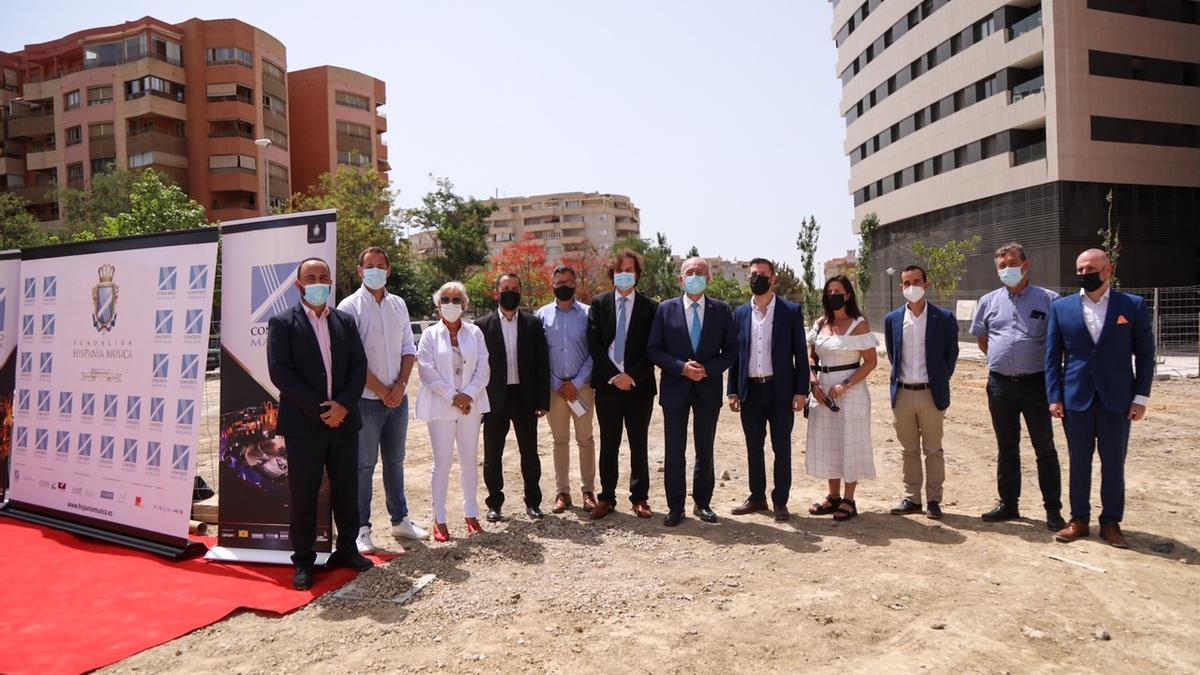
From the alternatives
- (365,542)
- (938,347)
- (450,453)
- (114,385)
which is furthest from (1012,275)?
(114,385)

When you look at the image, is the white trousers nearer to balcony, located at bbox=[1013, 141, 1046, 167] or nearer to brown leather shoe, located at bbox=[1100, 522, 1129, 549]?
brown leather shoe, located at bbox=[1100, 522, 1129, 549]

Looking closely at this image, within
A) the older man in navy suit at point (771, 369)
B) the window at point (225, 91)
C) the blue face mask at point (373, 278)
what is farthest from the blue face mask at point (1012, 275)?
the window at point (225, 91)

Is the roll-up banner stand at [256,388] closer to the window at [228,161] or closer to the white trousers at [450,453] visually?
the white trousers at [450,453]

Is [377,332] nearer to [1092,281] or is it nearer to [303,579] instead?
[303,579]

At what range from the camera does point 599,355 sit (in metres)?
6.30

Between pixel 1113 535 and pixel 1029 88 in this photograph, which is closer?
pixel 1113 535

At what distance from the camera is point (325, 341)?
507 centimetres

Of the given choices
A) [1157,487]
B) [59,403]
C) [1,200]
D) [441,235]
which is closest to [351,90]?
[441,235]

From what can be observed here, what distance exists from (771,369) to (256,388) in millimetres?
3944

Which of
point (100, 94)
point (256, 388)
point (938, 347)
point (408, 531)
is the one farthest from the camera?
point (100, 94)

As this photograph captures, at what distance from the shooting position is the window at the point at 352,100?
5088 cm

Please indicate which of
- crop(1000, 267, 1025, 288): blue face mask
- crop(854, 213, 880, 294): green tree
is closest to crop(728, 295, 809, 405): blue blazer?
crop(1000, 267, 1025, 288): blue face mask

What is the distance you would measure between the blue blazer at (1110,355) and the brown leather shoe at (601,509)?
3505 millimetres

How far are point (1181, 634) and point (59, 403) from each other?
8.17m
